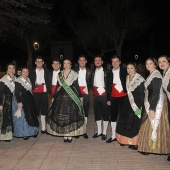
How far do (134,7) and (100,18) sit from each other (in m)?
3.20

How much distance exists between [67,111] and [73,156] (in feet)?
3.89

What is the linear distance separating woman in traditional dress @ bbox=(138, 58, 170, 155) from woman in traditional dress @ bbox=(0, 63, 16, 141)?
2.89 metres

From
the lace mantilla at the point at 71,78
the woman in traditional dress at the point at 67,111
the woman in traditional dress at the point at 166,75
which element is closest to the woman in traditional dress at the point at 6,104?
the woman in traditional dress at the point at 67,111

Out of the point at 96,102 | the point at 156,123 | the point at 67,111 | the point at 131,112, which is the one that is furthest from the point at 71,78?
the point at 156,123

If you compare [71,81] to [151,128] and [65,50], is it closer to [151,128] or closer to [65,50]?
[151,128]

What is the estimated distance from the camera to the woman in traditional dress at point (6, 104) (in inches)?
262

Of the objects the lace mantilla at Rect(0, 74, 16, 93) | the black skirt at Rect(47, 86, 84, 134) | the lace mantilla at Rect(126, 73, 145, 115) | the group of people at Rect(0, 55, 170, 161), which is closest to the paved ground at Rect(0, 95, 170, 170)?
the group of people at Rect(0, 55, 170, 161)

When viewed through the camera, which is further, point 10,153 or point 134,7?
point 134,7

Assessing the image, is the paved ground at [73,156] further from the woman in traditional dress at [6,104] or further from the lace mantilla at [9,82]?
the lace mantilla at [9,82]

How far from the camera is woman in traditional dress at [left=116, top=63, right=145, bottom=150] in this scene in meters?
6.04

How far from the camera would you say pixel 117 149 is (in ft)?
20.2

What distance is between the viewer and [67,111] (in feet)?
21.7

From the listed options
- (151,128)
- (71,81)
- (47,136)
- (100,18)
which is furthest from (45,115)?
(100,18)

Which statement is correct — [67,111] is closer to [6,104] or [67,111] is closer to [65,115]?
[65,115]
